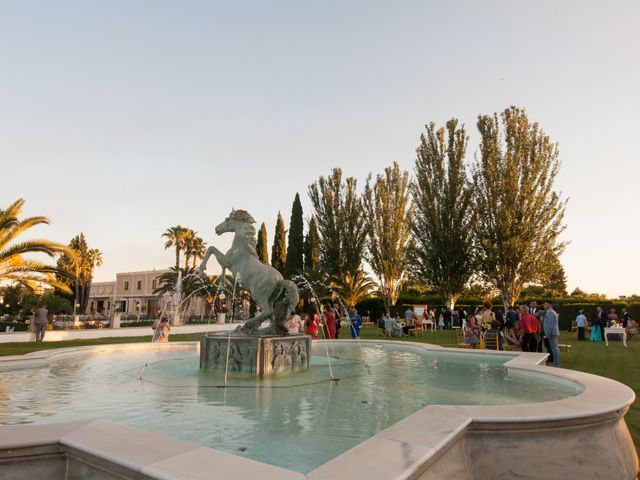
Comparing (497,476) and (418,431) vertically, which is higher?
(418,431)

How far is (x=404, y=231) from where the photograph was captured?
34594mm

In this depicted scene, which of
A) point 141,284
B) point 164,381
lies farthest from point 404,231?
point 141,284

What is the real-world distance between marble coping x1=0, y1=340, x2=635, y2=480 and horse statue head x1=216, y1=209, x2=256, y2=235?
554cm

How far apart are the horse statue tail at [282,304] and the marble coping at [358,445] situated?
482 cm

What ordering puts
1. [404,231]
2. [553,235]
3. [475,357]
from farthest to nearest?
[404,231]
[553,235]
[475,357]

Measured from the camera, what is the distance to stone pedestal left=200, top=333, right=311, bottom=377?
7.27m

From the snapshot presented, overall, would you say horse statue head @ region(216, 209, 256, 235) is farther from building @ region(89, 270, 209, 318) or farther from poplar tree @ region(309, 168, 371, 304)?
building @ region(89, 270, 209, 318)

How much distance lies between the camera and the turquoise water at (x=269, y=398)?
149 inches

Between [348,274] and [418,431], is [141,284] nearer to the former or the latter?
[348,274]

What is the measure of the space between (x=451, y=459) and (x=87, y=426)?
2708 mm

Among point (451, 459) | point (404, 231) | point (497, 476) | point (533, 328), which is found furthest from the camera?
point (404, 231)

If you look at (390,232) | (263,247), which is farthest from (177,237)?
(390,232)

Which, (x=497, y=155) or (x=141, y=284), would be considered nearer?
(x=497, y=155)

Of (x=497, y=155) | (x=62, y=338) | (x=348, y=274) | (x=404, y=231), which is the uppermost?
(x=497, y=155)
